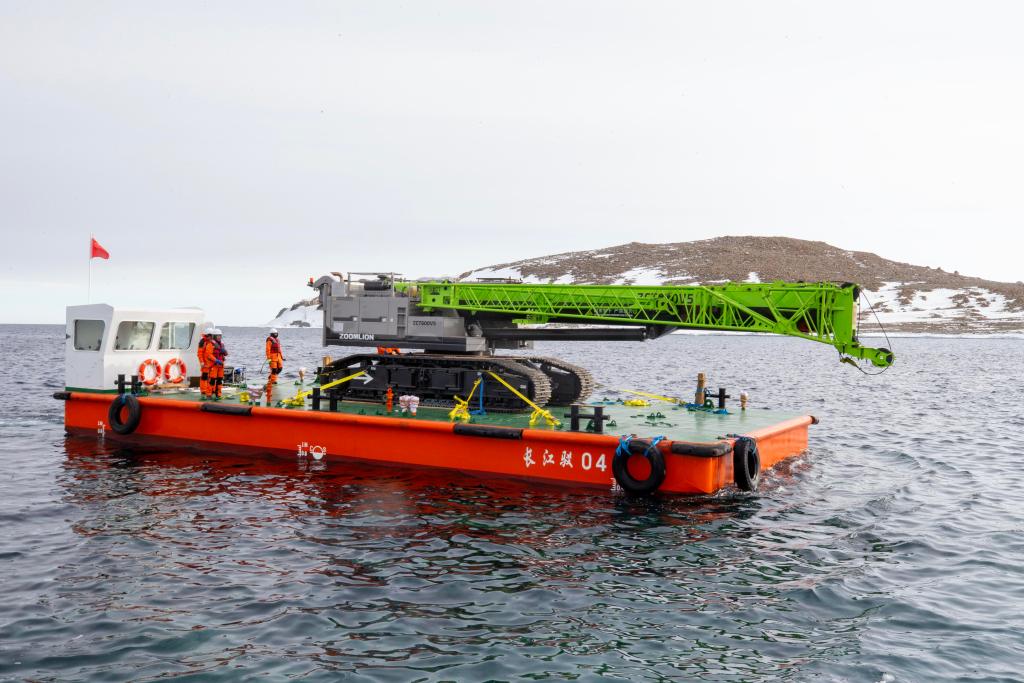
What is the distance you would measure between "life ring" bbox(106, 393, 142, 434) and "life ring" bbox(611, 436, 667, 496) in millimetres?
11358

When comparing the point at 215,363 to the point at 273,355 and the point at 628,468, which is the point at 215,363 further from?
the point at 628,468

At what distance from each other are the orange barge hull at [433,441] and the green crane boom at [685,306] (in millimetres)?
2256

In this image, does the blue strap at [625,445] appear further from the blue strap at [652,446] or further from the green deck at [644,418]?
the green deck at [644,418]

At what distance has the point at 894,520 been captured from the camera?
45.0 ft

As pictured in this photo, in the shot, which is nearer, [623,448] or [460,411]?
[623,448]

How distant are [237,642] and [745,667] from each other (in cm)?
493

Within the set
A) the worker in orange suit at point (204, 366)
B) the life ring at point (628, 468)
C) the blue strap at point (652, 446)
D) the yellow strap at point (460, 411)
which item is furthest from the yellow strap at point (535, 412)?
the worker in orange suit at point (204, 366)

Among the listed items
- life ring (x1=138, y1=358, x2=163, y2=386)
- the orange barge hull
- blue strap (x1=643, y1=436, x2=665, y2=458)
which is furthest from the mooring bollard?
life ring (x1=138, y1=358, x2=163, y2=386)

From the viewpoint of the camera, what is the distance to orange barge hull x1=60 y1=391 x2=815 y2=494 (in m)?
14.4

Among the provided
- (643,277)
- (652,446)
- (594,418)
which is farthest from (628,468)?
(643,277)

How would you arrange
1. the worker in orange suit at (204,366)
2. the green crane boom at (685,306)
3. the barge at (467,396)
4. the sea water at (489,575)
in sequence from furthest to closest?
the worker in orange suit at (204,366) → the barge at (467,396) → the green crane boom at (685,306) → the sea water at (489,575)

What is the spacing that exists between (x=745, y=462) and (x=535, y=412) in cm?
432

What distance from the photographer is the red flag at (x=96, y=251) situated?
72.5ft

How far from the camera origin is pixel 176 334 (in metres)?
22.3
